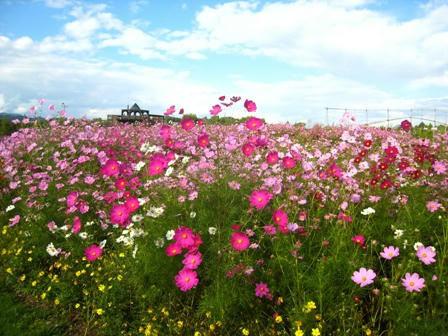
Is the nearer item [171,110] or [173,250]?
[173,250]

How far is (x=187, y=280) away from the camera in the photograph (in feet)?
8.03

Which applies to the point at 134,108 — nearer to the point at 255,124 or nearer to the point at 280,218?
the point at 255,124

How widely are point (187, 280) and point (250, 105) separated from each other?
166cm

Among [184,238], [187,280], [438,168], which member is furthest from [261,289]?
[438,168]

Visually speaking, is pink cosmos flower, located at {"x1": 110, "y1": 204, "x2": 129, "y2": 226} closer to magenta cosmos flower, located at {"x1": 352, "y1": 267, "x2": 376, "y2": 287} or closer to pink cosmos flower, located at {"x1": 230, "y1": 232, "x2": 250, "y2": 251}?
pink cosmos flower, located at {"x1": 230, "y1": 232, "x2": 250, "y2": 251}

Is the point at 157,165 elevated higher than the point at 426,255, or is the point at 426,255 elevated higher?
the point at 157,165

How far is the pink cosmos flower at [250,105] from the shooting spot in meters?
3.35

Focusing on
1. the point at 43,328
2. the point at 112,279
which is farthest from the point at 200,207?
the point at 43,328

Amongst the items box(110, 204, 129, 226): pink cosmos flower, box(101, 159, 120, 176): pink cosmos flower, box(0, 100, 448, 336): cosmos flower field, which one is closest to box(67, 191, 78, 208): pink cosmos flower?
box(0, 100, 448, 336): cosmos flower field

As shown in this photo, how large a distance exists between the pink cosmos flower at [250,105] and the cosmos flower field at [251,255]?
0.05ft

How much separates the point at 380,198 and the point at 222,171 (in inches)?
57.9

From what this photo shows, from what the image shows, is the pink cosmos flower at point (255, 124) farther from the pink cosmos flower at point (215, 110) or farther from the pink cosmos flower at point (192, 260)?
the pink cosmos flower at point (192, 260)

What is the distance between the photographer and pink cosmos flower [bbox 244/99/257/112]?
335cm

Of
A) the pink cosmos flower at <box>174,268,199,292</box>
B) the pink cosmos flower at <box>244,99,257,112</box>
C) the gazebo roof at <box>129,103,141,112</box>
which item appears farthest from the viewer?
the gazebo roof at <box>129,103,141,112</box>
